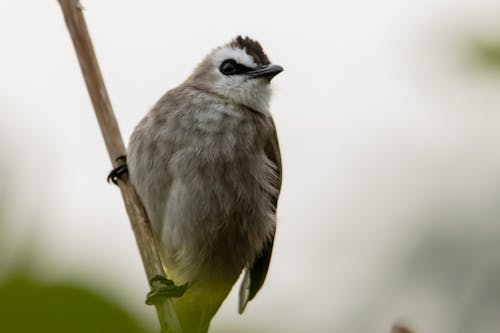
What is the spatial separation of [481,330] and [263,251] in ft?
11.0

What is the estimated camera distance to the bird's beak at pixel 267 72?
13.9 ft

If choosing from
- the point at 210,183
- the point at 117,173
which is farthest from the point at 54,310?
the point at 210,183

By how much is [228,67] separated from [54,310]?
415 centimetres

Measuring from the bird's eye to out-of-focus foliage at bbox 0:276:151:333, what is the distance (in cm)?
410

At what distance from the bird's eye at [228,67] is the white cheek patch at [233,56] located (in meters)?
0.03

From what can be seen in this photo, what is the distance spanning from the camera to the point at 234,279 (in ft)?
13.3

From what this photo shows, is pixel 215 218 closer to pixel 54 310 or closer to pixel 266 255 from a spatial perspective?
pixel 266 255

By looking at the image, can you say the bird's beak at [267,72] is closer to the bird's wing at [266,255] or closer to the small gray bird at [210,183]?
the small gray bird at [210,183]

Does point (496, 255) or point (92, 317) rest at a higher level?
point (92, 317)

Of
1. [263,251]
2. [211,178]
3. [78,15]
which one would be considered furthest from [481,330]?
[263,251]

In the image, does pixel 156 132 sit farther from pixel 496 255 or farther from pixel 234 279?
pixel 496 255

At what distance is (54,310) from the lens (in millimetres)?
281

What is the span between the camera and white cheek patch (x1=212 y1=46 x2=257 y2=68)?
14.2ft

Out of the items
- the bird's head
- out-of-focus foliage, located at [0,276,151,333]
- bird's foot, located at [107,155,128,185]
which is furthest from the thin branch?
out-of-focus foliage, located at [0,276,151,333]
